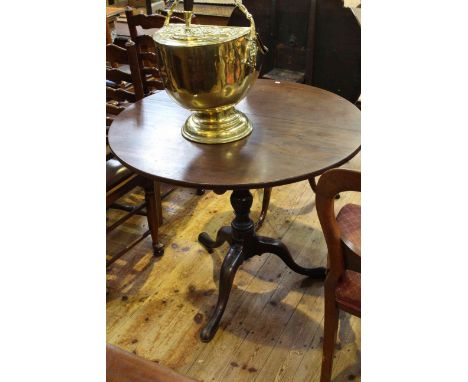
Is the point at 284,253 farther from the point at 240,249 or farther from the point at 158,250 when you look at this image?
the point at 158,250

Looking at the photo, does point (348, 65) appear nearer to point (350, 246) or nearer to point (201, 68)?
point (201, 68)

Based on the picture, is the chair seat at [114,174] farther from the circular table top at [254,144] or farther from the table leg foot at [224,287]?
the table leg foot at [224,287]

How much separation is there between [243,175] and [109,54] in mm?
1105

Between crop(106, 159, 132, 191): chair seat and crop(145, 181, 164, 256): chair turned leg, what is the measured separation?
0.41 ft

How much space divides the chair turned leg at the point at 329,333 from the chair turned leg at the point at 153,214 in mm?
939

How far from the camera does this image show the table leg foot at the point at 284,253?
1.84 m

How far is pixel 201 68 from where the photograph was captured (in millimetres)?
1221

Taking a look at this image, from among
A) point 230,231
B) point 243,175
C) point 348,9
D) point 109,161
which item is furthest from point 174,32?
point 348,9

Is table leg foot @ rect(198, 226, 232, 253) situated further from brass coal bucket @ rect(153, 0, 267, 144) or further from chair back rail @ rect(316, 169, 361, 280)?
chair back rail @ rect(316, 169, 361, 280)

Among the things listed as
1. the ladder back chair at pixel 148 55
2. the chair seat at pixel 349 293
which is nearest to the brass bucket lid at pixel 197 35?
the chair seat at pixel 349 293

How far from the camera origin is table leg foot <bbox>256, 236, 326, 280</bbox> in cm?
184

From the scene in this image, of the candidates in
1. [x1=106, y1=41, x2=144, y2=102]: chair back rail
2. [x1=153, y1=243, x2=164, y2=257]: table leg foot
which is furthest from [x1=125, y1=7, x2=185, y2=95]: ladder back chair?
[x1=153, y1=243, x2=164, y2=257]: table leg foot
